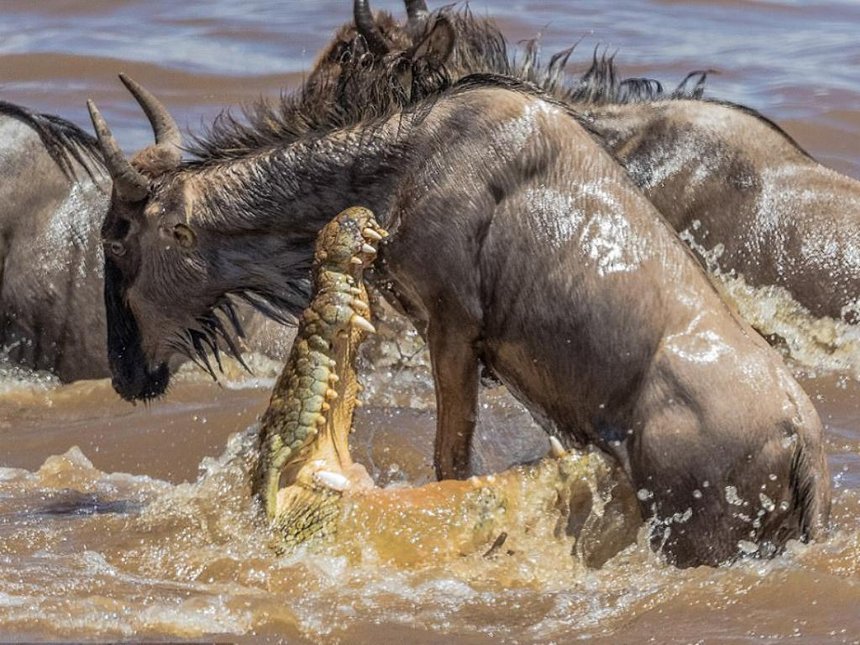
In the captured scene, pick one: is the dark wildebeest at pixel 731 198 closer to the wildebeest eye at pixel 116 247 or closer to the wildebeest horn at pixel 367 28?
the wildebeest horn at pixel 367 28

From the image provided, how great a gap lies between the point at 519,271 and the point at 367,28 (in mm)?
2377

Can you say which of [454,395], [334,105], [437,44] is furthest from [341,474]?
[437,44]

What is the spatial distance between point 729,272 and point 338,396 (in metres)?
3.98

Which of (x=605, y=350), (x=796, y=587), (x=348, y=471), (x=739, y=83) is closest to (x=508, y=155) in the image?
(x=605, y=350)

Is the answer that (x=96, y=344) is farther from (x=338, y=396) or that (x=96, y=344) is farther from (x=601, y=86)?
(x=338, y=396)

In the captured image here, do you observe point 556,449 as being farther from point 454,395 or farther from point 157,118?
point 157,118

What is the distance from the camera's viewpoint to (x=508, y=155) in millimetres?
6312

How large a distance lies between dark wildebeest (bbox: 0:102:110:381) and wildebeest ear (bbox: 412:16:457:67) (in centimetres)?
303

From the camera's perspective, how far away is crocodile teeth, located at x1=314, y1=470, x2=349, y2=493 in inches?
230

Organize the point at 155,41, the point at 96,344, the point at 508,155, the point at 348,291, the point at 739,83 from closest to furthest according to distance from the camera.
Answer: the point at 348,291 → the point at 508,155 → the point at 96,344 → the point at 739,83 → the point at 155,41

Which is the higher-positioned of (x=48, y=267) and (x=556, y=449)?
(x=556, y=449)

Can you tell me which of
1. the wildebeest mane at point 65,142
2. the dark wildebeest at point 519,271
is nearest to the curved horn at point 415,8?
the wildebeest mane at point 65,142

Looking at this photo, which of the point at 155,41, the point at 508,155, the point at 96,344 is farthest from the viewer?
the point at 155,41

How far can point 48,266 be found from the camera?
366 inches
